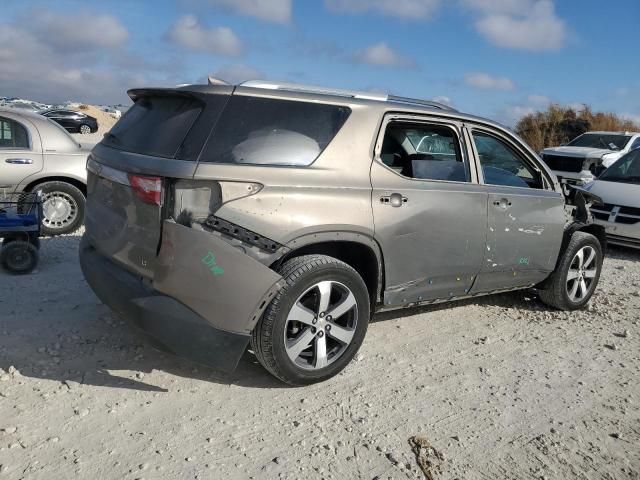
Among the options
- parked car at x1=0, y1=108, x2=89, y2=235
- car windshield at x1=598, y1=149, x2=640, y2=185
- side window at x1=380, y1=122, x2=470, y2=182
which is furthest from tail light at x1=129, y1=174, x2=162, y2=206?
car windshield at x1=598, y1=149, x2=640, y2=185

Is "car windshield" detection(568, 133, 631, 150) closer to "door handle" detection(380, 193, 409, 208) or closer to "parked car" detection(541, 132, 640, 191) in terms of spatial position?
"parked car" detection(541, 132, 640, 191)

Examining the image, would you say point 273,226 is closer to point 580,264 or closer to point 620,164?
point 580,264

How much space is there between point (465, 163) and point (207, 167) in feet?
7.04

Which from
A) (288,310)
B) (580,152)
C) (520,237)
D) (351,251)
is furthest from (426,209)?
(580,152)

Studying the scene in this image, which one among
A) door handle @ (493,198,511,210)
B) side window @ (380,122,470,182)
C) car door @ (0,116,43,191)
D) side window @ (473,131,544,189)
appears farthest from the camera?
car door @ (0,116,43,191)

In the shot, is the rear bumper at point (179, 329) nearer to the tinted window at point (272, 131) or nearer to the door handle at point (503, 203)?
the tinted window at point (272, 131)

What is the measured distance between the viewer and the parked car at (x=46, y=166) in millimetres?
6848

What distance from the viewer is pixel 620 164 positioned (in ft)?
30.1

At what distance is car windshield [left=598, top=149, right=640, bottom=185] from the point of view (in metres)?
8.70

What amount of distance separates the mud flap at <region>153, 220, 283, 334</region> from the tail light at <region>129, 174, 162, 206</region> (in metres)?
0.15

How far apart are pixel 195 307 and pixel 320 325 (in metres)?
0.83

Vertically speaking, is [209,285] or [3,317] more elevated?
[209,285]

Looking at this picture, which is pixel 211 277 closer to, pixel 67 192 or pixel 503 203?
pixel 503 203

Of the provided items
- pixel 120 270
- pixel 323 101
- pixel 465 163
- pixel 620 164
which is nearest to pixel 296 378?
pixel 120 270
